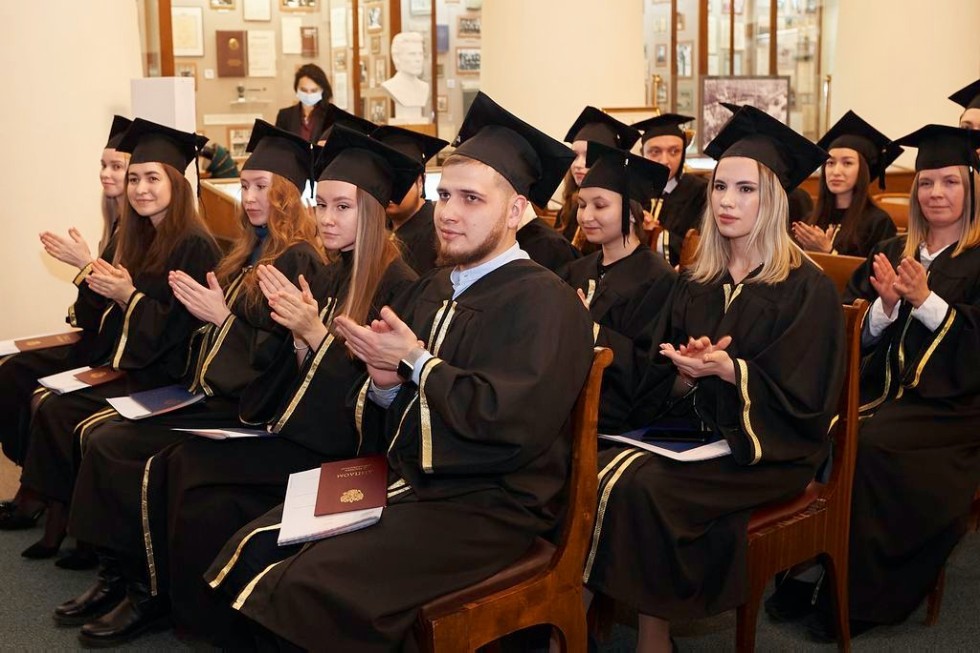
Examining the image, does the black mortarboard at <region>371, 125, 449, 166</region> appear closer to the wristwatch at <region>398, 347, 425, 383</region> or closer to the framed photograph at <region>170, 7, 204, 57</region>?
the wristwatch at <region>398, 347, 425, 383</region>

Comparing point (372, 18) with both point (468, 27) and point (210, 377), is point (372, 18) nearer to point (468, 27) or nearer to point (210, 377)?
point (468, 27)

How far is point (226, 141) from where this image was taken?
39.6ft

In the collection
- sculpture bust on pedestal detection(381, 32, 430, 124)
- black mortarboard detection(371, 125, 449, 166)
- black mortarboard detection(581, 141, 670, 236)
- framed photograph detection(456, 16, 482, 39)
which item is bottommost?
black mortarboard detection(581, 141, 670, 236)

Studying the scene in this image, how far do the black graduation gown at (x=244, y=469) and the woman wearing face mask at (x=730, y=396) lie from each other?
887 millimetres

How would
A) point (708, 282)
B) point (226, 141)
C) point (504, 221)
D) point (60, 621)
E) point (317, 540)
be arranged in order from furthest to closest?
point (226, 141) < point (60, 621) < point (708, 282) < point (504, 221) < point (317, 540)

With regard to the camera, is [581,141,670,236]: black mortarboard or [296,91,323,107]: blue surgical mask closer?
[581,141,670,236]: black mortarboard

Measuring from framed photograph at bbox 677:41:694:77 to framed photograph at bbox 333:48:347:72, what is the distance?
17.0ft

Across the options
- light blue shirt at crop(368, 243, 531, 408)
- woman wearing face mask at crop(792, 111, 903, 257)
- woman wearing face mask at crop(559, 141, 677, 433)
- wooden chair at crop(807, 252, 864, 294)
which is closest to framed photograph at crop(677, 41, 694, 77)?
woman wearing face mask at crop(792, 111, 903, 257)

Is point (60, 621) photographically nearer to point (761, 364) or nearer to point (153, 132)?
point (153, 132)

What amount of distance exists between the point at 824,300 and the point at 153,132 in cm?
298

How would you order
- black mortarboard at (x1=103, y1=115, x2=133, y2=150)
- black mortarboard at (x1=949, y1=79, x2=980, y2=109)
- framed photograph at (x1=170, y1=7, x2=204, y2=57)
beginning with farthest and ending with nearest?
framed photograph at (x1=170, y1=7, x2=204, y2=57), black mortarboard at (x1=949, y1=79, x2=980, y2=109), black mortarboard at (x1=103, y1=115, x2=133, y2=150)

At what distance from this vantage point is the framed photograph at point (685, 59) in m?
15.7

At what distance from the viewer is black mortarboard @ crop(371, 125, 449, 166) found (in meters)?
4.39

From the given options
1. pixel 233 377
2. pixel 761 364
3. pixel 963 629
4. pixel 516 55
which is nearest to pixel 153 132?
pixel 233 377
